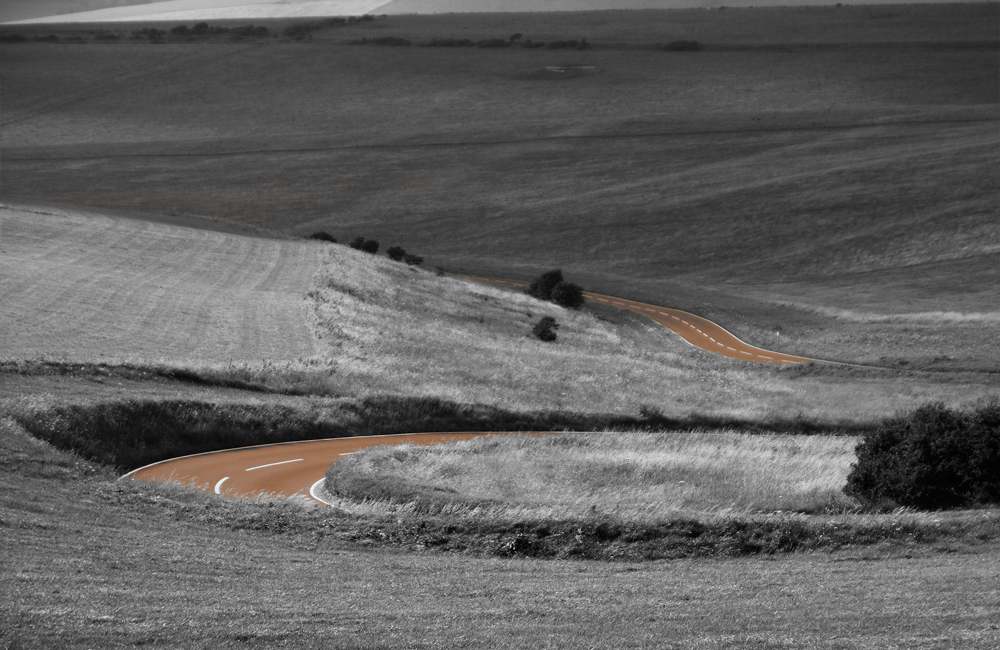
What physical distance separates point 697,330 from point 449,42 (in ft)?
329

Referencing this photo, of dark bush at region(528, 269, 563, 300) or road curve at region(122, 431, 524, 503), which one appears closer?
road curve at region(122, 431, 524, 503)

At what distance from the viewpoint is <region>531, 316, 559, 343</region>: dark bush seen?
47438 mm

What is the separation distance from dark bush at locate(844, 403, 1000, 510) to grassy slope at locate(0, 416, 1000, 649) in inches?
185

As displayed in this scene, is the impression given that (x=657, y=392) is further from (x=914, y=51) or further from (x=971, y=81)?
(x=914, y=51)

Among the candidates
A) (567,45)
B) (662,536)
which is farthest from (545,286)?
(567,45)

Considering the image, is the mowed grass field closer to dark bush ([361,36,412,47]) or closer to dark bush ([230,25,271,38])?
dark bush ([361,36,412,47])

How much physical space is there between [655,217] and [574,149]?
73.4 feet

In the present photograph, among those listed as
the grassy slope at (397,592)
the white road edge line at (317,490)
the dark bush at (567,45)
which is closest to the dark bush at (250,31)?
the dark bush at (567,45)

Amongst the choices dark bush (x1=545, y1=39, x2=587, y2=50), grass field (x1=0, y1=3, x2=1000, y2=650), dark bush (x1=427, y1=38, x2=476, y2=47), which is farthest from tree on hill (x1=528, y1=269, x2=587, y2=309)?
dark bush (x1=545, y1=39, x2=587, y2=50)

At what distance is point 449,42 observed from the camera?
147 m

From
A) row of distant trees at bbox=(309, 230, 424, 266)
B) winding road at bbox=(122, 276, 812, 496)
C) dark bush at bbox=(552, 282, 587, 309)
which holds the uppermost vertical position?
winding road at bbox=(122, 276, 812, 496)

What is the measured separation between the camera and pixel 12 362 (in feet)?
79.9

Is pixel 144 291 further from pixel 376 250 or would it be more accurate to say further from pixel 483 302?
pixel 376 250

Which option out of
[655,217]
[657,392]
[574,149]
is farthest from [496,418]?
[574,149]
